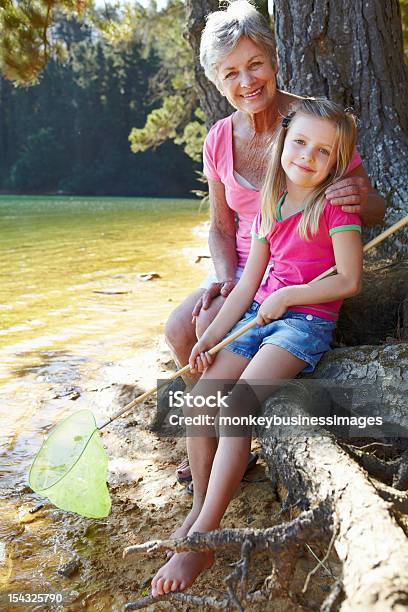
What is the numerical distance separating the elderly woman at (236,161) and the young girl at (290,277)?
93 millimetres

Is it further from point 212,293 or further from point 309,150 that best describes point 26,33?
point 309,150

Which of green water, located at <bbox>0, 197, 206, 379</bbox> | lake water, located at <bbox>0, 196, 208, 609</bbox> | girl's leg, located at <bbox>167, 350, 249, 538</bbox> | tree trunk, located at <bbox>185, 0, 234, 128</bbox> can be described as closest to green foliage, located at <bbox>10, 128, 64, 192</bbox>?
green water, located at <bbox>0, 197, 206, 379</bbox>

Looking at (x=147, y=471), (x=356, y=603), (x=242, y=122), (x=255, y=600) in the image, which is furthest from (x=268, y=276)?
(x=356, y=603)

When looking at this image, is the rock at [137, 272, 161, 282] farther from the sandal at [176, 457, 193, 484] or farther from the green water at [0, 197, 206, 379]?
the sandal at [176, 457, 193, 484]

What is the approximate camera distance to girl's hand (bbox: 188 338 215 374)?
200cm

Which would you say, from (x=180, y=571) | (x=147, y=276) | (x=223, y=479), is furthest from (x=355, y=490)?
(x=147, y=276)

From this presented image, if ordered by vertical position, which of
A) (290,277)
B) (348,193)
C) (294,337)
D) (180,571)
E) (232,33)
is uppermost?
(232,33)

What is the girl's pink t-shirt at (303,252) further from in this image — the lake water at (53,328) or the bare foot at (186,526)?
the lake water at (53,328)

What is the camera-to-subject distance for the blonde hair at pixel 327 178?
1980 millimetres

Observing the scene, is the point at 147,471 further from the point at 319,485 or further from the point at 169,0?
the point at 169,0

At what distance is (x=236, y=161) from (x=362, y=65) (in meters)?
0.95

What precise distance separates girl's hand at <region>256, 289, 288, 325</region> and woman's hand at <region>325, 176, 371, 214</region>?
321 mm

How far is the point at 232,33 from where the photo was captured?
2.22 m

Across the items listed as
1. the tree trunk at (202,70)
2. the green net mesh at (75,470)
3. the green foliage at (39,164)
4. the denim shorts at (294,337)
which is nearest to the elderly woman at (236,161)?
the denim shorts at (294,337)
